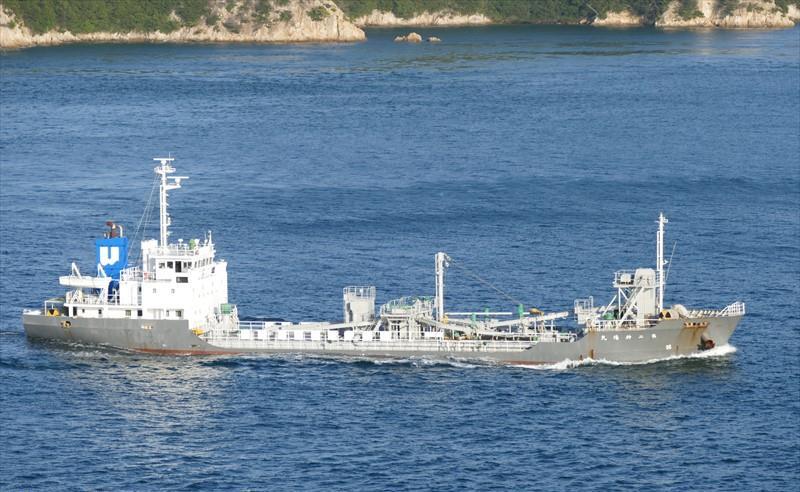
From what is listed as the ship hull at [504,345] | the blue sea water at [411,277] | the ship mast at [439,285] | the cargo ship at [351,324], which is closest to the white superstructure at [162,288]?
the cargo ship at [351,324]

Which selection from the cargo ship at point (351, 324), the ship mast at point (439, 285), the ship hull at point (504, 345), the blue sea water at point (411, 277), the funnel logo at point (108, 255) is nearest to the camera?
the blue sea water at point (411, 277)

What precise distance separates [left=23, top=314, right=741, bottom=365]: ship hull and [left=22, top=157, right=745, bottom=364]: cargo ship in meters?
0.05

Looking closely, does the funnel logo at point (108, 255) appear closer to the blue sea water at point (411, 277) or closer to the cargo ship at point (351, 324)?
the cargo ship at point (351, 324)

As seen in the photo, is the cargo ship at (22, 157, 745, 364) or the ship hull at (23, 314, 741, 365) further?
the cargo ship at (22, 157, 745, 364)

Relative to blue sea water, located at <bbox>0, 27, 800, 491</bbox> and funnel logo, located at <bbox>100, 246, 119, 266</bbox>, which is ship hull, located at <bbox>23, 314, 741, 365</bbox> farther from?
funnel logo, located at <bbox>100, 246, 119, 266</bbox>

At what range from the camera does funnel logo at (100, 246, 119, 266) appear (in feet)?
324

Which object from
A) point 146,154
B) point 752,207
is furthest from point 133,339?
point 146,154

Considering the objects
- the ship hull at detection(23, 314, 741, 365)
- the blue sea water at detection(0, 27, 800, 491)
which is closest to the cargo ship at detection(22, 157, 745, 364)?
the ship hull at detection(23, 314, 741, 365)

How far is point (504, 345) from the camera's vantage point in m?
92.7

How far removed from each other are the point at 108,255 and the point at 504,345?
23402 millimetres

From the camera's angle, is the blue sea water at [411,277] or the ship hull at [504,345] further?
the ship hull at [504,345]

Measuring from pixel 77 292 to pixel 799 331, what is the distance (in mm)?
40900

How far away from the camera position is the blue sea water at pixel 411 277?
78.9 metres

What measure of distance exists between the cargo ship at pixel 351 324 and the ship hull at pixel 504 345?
53mm
